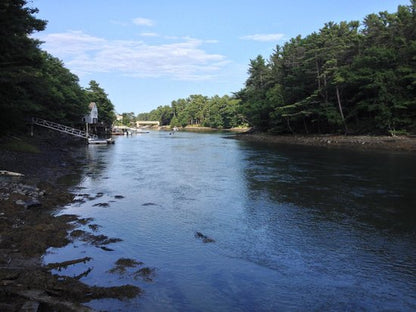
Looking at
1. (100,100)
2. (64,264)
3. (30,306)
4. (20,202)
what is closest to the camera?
(30,306)

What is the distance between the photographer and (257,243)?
Result: 1086 centimetres

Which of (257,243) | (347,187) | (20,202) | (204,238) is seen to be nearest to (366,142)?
(347,187)

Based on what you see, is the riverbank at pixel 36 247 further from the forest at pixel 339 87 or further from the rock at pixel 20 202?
the forest at pixel 339 87

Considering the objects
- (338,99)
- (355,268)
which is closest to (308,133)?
(338,99)

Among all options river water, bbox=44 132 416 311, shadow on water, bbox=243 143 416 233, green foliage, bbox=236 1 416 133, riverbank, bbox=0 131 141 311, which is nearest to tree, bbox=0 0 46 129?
riverbank, bbox=0 131 141 311

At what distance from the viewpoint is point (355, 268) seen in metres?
8.94

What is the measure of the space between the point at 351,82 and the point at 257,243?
45816 millimetres

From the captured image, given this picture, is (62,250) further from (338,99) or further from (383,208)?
(338,99)

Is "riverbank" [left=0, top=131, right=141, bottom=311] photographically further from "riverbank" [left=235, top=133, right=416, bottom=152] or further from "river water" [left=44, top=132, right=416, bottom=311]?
"riverbank" [left=235, top=133, right=416, bottom=152]

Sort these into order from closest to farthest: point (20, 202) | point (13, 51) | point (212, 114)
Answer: point (20, 202)
point (13, 51)
point (212, 114)

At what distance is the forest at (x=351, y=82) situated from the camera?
152 ft

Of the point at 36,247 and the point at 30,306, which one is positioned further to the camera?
the point at 36,247

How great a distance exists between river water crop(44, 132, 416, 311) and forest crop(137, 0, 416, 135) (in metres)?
28.4

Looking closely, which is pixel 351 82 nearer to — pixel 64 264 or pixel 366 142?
pixel 366 142
